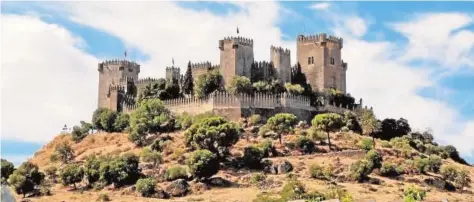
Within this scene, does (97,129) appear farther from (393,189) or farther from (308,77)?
(393,189)

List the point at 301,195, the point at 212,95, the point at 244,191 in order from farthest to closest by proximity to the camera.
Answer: the point at 212,95 → the point at 244,191 → the point at 301,195

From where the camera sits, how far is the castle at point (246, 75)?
8325 cm

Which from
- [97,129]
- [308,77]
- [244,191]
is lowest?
[244,191]

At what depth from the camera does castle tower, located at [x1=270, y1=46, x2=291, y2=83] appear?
290ft

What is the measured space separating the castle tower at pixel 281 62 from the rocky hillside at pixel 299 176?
983 centimetres

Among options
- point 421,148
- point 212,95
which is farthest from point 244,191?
point 421,148

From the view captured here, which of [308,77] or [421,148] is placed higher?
[308,77]

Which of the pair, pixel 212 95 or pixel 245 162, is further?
pixel 212 95

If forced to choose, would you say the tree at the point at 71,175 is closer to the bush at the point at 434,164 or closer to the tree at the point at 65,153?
the tree at the point at 65,153

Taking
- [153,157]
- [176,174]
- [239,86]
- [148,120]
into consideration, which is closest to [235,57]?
[239,86]

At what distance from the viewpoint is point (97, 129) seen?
293 feet

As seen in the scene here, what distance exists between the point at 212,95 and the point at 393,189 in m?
23.6

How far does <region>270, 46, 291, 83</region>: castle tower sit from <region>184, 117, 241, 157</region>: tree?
15.5m

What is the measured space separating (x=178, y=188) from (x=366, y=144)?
62.5 ft
